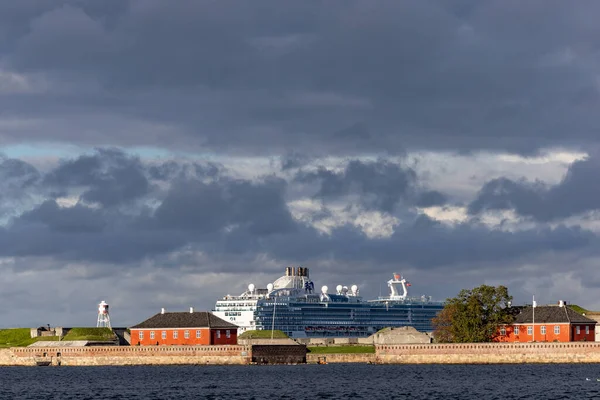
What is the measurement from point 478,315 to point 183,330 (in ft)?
118

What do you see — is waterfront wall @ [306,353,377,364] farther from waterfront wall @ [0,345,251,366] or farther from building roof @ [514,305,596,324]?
building roof @ [514,305,596,324]

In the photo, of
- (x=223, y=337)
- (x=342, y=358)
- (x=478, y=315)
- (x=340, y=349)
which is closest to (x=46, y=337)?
(x=223, y=337)

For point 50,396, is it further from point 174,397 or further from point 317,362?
point 317,362

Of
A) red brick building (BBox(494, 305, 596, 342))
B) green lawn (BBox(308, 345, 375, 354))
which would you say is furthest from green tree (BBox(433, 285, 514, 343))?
green lawn (BBox(308, 345, 375, 354))

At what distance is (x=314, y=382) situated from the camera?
98000mm

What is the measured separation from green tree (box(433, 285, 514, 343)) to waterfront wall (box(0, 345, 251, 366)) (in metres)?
24.0

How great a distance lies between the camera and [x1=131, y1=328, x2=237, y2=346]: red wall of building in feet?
451

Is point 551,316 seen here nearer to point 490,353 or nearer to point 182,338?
point 490,353

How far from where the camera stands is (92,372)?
403 feet

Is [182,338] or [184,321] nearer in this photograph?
[182,338]

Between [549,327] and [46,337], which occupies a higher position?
[549,327]

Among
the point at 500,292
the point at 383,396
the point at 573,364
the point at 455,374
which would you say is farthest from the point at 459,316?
the point at 383,396

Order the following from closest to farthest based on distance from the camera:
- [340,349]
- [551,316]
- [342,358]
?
[551,316]
[342,358]
[340,349]

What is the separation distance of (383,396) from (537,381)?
16991mm
